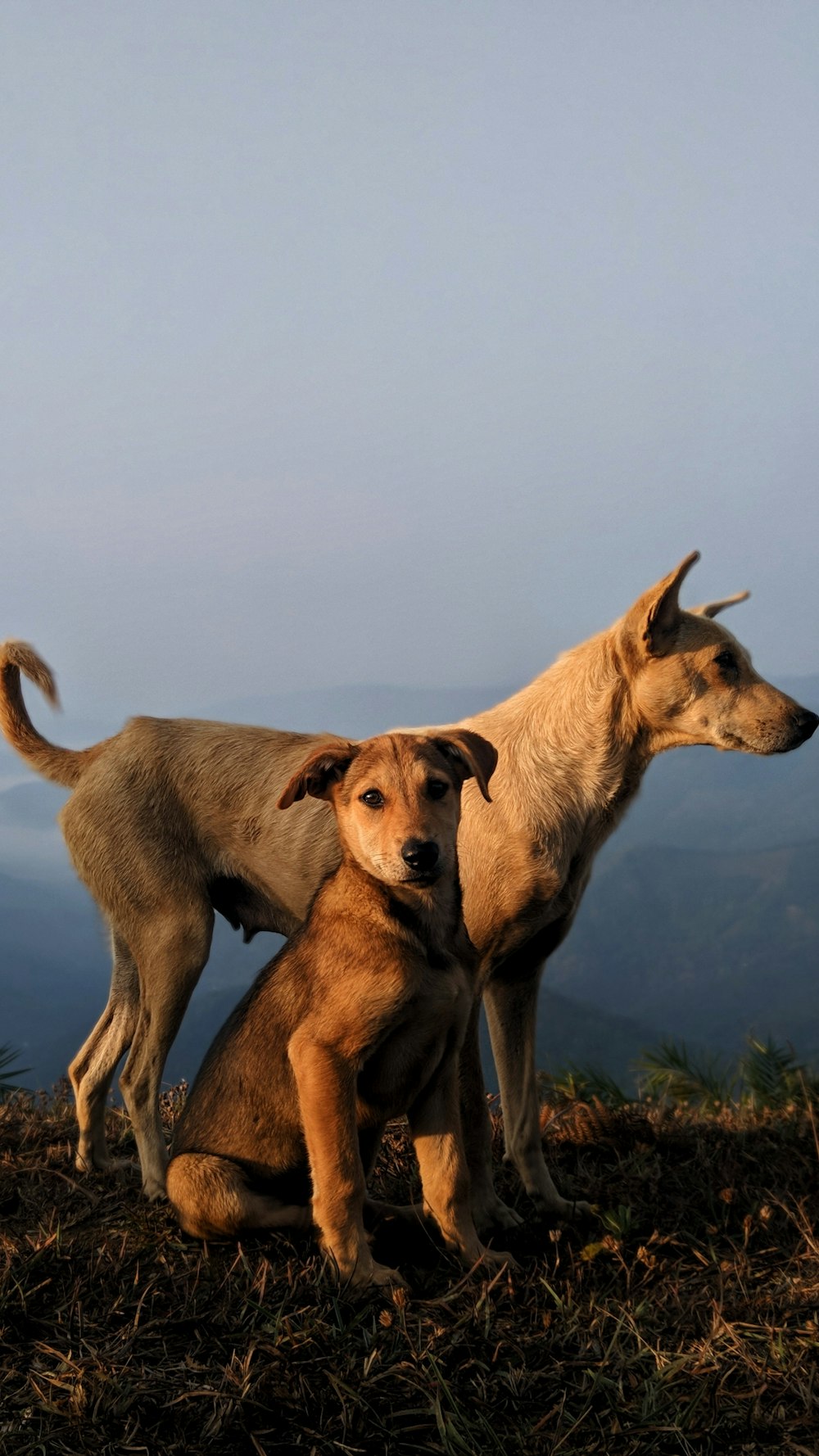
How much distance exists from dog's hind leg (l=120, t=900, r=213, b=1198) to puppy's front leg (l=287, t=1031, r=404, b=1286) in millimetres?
2134

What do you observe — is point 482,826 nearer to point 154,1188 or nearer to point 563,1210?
point 563,1210

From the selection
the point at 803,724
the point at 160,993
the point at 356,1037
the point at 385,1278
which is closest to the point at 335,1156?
the point at 356,1037

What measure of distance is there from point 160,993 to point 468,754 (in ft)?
9.13

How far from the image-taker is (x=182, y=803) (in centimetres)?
687

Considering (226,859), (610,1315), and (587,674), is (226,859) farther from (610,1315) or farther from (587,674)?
(610,1315)

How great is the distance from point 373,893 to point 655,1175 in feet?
9.06

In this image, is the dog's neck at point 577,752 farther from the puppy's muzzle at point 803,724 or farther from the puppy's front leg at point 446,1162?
the puppy's front leg at point 446,1162

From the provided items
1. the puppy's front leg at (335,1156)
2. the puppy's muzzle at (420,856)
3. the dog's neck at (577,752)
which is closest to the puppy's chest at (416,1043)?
the puppy's front leg at (335,1156)

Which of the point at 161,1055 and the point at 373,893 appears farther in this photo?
the point at 161,1055

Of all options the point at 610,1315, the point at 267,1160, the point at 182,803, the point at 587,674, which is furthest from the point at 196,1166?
the point at 587,674

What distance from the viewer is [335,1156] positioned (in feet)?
15.0

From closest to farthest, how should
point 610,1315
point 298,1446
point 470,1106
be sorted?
1. point 298,1446
2. point 610,1315
3. point 470,1106

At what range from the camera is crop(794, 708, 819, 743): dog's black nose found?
6371 millimetres

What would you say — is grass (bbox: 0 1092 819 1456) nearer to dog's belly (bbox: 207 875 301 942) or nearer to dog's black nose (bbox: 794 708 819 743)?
dog's belly (bbox: 207 875 301 942)
